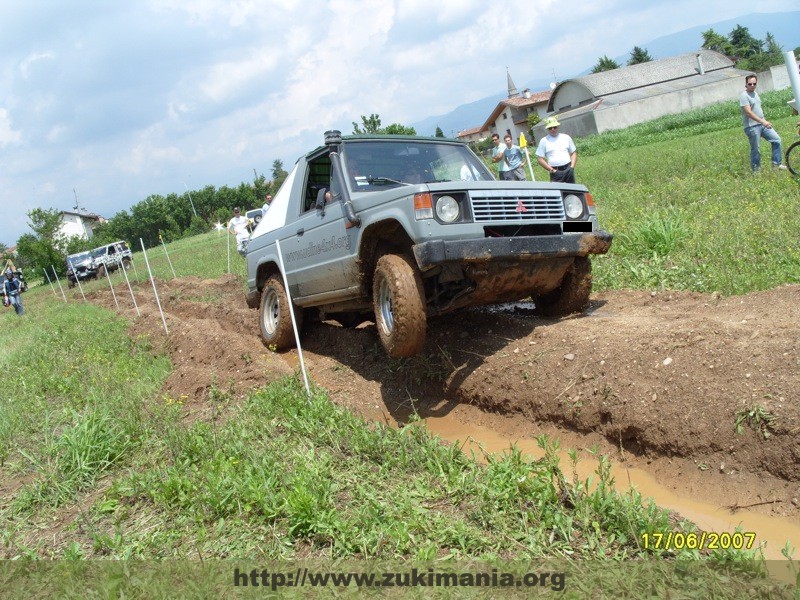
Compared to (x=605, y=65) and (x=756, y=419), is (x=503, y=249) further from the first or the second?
(x=605, y=65)

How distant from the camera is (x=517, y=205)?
503 cm

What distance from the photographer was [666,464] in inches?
150

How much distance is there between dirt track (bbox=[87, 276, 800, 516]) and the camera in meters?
3.48

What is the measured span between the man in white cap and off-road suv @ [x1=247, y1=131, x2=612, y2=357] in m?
3.77

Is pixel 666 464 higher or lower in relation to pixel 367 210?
lower

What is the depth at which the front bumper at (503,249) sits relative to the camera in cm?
462

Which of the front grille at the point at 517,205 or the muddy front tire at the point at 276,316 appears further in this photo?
the muddy front tire at the point at 276,316

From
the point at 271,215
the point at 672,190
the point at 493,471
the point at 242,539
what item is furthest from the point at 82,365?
the point at 672,190

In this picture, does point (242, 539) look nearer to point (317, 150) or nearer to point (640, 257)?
point (317, 150)

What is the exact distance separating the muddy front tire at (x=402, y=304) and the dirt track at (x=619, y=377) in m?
0.75

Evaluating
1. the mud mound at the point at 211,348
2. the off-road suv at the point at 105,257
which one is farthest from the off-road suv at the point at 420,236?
the off-road suv at the point at 105,257

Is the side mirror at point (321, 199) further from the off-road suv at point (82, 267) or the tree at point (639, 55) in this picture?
the tree at point (639, 55)

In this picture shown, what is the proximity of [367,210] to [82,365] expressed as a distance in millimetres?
4842
